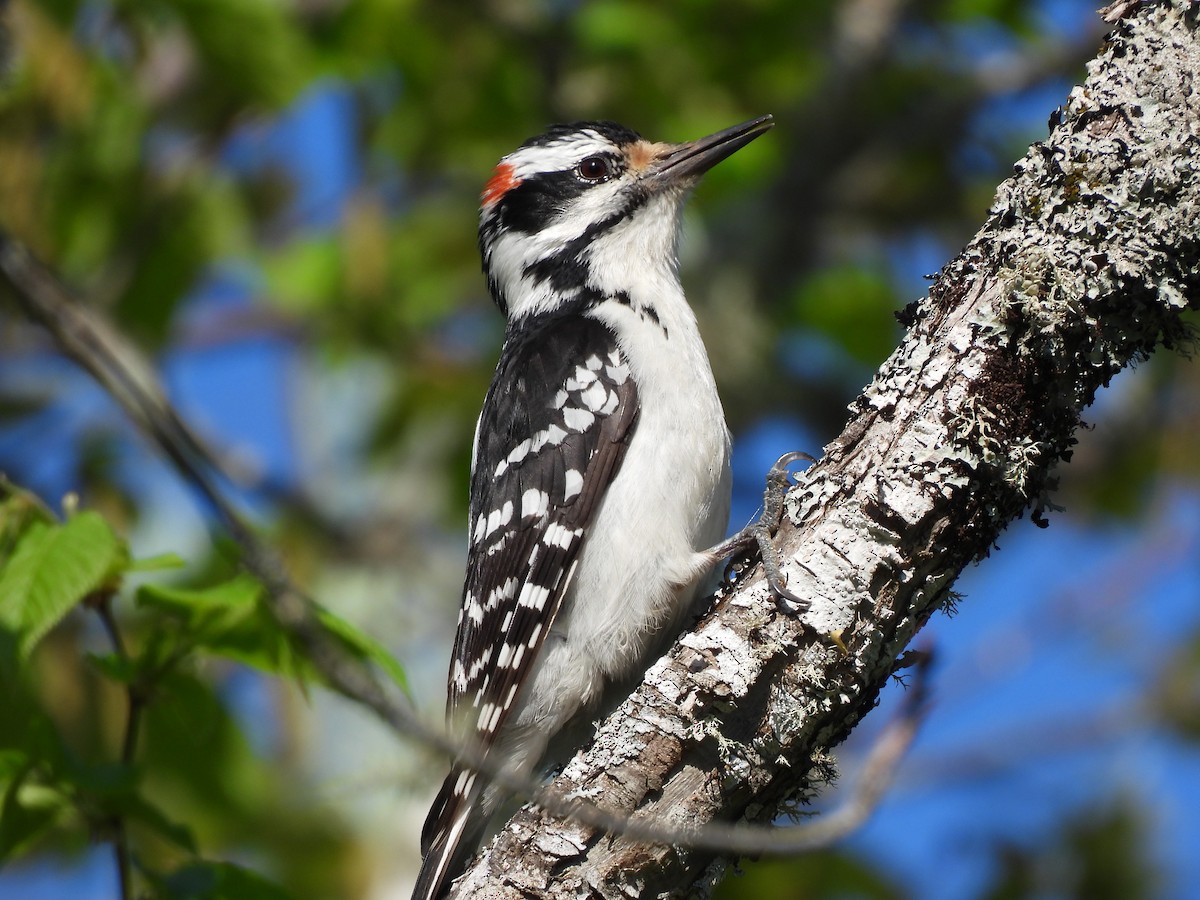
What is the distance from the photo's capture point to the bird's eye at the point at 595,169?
4.73 m

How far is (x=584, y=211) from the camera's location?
4.65 meters

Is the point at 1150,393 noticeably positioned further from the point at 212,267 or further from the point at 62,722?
the point at 62,722

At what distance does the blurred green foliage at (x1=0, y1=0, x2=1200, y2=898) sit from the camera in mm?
5176

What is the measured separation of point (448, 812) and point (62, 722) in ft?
7.49

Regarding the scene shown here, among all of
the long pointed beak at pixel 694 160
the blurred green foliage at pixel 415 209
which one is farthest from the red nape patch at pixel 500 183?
the blurred green foliage at pixel 415 209

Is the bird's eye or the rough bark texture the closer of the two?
the rough bark texture

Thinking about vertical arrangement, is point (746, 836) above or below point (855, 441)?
below

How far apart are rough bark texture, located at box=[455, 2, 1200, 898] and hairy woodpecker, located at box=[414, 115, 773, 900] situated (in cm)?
75

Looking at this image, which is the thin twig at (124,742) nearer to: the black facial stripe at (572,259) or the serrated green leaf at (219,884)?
the serrated green leaf at (219,884)

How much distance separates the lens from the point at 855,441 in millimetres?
2719

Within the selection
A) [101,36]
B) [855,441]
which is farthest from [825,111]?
[855,441]

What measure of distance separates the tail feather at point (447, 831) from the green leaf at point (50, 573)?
1178 mm

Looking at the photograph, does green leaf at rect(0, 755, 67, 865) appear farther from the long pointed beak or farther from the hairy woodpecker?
the long pointed beak

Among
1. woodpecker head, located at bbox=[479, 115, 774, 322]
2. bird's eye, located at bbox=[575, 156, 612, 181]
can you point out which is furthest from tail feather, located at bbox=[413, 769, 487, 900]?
bird's eye, located at bbox=[575, 156, 612, 181]
